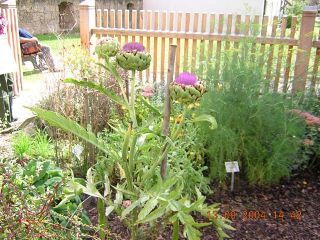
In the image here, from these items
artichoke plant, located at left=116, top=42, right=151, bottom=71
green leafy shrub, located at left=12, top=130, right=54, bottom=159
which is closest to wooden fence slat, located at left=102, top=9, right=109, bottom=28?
green leafy shrub, located at left=12, top=130, right=54, bottom=159

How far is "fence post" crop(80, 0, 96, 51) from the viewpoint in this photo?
22.1 feet

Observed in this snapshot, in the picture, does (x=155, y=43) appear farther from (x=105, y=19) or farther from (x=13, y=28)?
(x=13, y=28)

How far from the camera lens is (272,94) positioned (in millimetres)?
3352

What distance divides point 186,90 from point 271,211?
5.69 feet

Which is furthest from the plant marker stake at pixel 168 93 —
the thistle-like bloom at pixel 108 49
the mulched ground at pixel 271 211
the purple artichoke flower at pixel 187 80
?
the mulched ground at pixel 271 211

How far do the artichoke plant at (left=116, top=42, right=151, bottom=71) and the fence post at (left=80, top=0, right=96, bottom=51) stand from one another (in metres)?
4.95

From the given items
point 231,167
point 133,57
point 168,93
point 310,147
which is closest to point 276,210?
point 231,167

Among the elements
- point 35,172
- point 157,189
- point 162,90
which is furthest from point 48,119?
point 162,90

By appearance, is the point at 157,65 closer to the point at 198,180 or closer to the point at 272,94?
the point at 272,94

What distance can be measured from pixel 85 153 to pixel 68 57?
1.24 m

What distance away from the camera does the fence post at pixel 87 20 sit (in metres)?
6.73

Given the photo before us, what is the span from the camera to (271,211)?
9.98 feet

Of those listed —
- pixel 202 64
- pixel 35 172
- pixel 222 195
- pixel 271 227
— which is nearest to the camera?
pixel 35 172
